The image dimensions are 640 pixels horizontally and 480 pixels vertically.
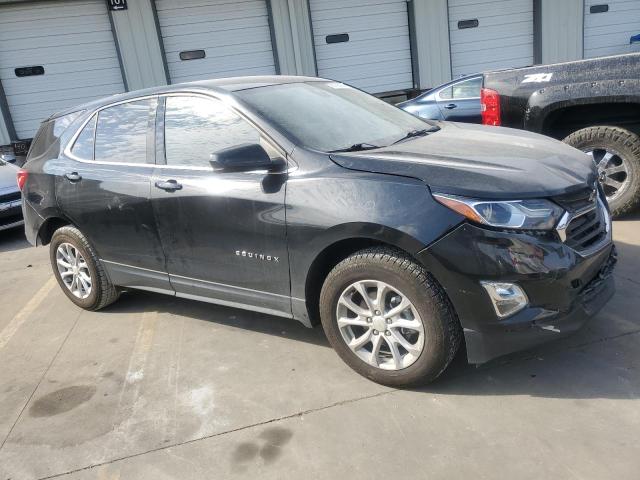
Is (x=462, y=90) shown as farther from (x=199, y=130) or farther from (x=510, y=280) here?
(x=510, y=280)

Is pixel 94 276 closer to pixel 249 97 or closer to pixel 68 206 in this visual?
pixel 68 206

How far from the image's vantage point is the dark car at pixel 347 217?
2.50m

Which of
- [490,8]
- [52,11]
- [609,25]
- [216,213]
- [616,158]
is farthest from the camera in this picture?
[609,25]

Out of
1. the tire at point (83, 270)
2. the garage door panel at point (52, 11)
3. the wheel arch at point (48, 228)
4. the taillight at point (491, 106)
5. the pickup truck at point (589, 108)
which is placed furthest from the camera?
the garage door panel at point (52, 11)

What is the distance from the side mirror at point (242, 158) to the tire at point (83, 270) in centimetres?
180

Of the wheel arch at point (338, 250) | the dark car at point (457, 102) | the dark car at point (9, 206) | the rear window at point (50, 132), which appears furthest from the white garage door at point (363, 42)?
the wheel arch at point (338, 250)

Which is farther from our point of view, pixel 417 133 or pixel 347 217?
pixel 417 133

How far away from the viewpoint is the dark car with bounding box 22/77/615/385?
8.19 ft

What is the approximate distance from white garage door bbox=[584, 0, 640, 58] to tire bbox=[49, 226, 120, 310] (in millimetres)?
14673

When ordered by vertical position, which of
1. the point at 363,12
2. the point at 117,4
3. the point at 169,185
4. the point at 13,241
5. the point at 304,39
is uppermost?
the point at 117,4

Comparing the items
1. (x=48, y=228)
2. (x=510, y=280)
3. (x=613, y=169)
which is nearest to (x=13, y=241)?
(x=48, y=228)

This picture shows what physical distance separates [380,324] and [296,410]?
63 cm

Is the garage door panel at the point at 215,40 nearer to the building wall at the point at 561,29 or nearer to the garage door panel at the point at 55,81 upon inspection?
the garage door panel at the point at 55,81

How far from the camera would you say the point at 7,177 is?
7.91 meters
